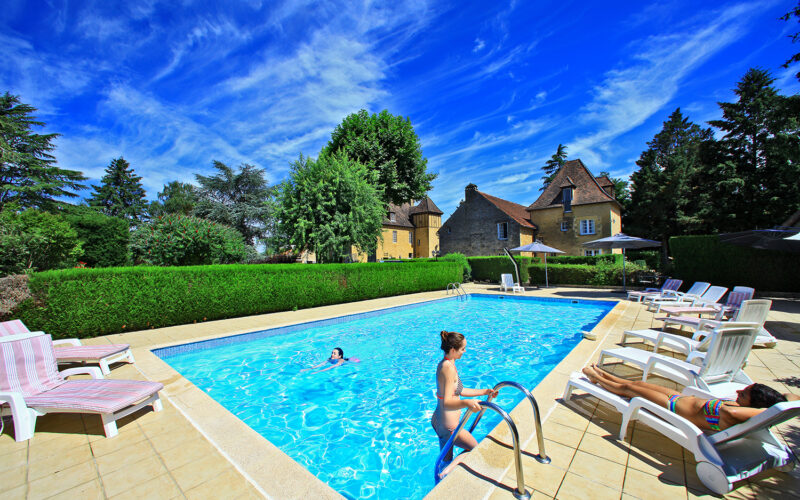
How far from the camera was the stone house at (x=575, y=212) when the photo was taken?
90.3 feet

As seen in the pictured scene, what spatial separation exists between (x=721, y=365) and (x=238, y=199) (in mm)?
35441

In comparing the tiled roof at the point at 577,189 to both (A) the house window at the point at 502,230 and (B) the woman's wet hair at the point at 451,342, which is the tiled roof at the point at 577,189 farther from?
(B) the woman's wet hair at the point at 451,342

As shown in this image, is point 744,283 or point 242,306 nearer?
point 242,306

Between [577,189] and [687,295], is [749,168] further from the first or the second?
[687,295]

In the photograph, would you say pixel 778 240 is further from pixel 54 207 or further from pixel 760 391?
pixel 54 207

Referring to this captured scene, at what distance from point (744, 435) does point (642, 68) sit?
12.1 m

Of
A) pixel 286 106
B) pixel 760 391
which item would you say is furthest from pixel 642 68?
pixel 286 106

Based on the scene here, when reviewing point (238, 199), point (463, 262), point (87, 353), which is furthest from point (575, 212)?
point (238, 199)

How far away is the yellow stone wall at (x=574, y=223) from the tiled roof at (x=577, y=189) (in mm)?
541

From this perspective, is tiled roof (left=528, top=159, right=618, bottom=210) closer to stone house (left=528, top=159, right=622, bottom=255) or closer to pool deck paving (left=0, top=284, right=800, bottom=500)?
stone house (left=528, top=159, right=622, bottom=255)

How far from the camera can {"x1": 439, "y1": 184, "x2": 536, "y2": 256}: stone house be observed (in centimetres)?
3008

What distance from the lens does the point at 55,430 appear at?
354 centimetres

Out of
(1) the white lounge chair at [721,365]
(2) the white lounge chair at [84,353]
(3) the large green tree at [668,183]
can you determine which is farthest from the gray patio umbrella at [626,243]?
(3) the large green tree at [668,183]

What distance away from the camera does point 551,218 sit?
30438 millimetres
